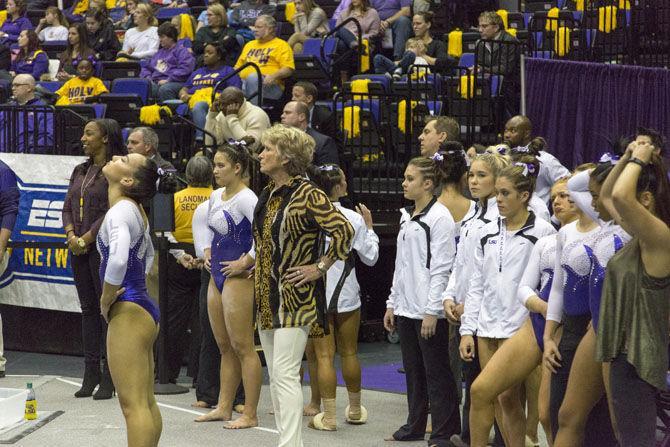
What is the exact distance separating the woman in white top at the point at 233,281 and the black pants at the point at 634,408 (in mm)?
3270

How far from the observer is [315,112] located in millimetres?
11141

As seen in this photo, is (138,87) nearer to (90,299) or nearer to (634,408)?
(90,299)

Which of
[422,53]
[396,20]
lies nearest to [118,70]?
[396,20]

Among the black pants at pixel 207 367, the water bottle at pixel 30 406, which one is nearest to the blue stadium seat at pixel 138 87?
the black pants at pixel 207 367

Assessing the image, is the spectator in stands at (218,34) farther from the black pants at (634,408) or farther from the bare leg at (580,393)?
the black pants at (634,408)

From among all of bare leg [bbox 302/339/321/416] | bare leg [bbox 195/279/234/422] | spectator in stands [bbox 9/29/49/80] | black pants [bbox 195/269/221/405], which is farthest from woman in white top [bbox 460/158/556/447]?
spectator in stands [bbox 9/29/49/80]

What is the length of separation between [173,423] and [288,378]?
6.33 ft

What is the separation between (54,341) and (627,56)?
22.4 feet

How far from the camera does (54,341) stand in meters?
10.9

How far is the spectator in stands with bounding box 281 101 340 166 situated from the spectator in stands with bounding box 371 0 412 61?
200 inches

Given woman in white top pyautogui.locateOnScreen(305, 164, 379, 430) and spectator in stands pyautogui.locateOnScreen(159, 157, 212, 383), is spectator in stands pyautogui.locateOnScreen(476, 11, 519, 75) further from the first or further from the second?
woman in white top pyautogui.locateOnScreen(305, 164, 379, 430)

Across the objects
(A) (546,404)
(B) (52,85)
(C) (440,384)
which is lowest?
(C) (440,384)

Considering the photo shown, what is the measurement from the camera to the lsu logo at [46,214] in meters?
10.4

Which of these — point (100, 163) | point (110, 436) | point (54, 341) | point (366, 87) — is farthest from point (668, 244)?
point (366, 87)
